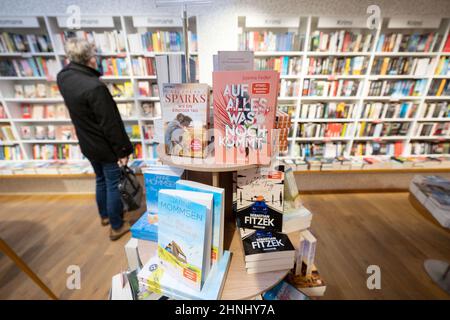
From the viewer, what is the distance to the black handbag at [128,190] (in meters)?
1.84

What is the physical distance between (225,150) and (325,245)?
1733 mm

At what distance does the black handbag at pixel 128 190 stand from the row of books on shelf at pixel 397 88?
2922 mm

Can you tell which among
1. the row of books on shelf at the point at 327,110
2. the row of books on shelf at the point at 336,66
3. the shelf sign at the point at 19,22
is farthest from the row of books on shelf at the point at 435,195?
the shelf sign at the point at 19,22

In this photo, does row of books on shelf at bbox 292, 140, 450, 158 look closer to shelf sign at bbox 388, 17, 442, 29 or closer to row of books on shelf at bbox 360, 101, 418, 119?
row of books on shelf at bbox 360, 101, 418, 119

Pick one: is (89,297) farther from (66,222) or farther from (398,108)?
(398,108)

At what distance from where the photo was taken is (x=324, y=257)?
1.74 m

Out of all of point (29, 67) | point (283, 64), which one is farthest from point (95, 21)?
point (283, 64)

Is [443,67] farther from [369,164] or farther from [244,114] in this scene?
[244,114]

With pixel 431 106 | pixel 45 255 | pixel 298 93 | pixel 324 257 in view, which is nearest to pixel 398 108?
pixel 431 106

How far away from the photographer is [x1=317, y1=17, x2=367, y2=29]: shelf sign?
6.55ft

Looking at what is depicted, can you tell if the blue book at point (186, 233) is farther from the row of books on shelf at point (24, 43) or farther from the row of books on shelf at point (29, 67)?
the row of books on shelf at point (24, 43)

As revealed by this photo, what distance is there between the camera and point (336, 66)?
2328 mm

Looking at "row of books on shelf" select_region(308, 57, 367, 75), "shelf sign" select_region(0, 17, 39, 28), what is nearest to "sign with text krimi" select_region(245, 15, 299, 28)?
"row of books on shelf" select_region(308, 57, 367, 75)
